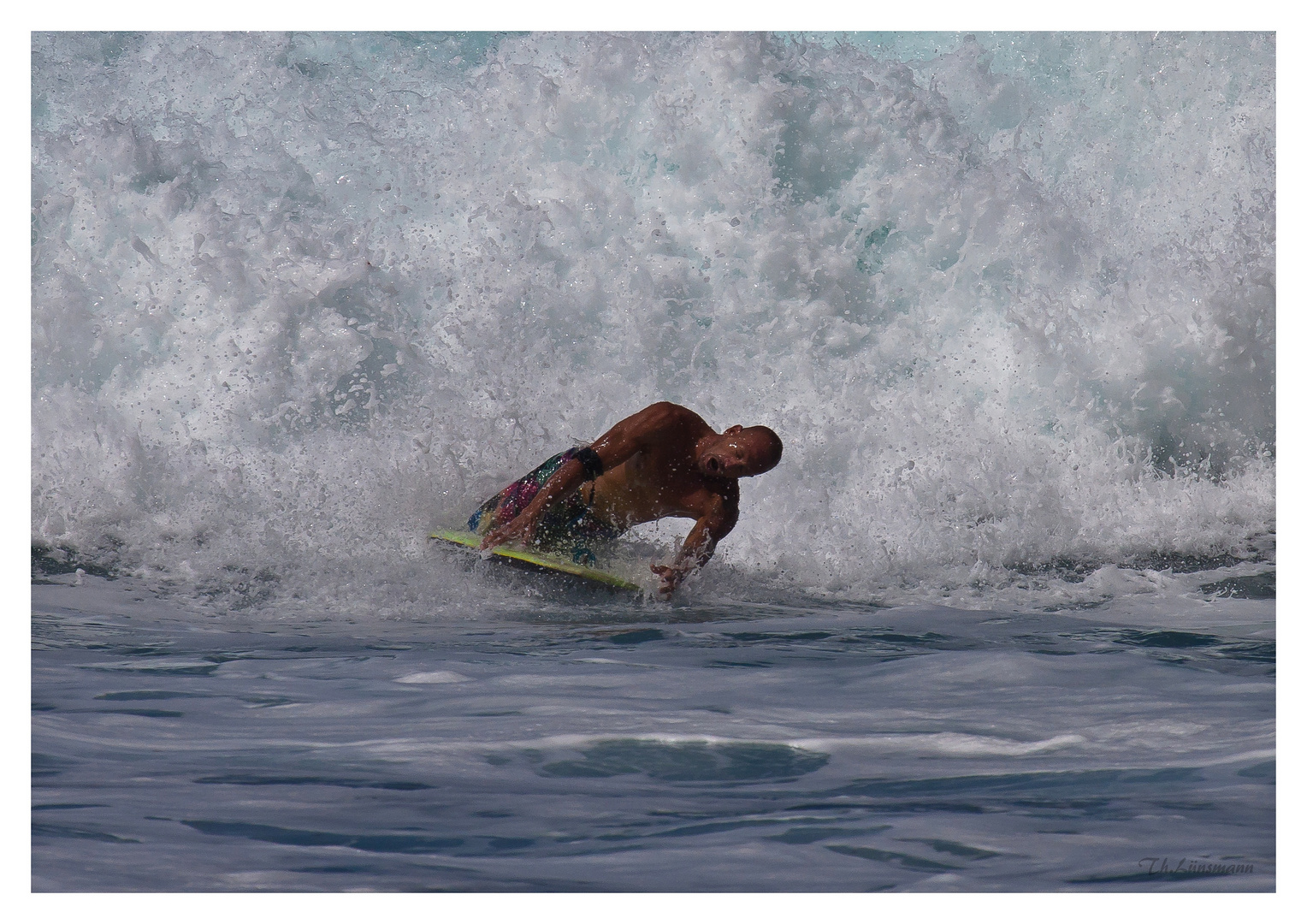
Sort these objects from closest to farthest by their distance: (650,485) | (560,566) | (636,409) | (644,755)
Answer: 1. (644,755)
2. (560,566)
3. (650,485)
4. (636,409)

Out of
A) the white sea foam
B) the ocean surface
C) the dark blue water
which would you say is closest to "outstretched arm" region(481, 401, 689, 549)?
the ocean surface

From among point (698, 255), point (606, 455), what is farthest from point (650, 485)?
point (698, 255)

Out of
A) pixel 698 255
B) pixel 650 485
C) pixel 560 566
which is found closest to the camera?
pixel 560 566

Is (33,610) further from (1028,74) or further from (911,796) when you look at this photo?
(1028,74)

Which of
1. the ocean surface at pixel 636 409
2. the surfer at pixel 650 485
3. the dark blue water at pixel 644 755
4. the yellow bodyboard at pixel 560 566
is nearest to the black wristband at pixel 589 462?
the surfer at pixel 650 485

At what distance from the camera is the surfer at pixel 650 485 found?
5.48 meters

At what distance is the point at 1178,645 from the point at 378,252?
661cm

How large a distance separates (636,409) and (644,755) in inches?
222

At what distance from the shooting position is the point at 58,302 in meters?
8.79

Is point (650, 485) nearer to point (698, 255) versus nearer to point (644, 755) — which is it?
point (644, 755)

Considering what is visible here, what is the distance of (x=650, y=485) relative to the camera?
18.6 feet

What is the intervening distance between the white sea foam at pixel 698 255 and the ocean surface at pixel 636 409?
1.4 inches

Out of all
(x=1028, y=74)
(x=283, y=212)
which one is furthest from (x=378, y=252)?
Result: (x=1028, y=74)

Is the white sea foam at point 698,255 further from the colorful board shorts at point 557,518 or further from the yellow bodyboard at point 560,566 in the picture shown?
the yellow bodyboard at point 560,566
